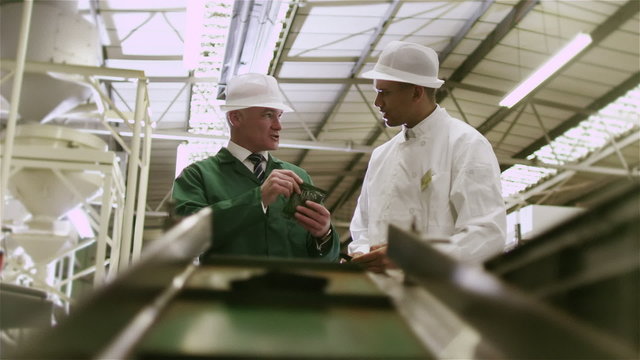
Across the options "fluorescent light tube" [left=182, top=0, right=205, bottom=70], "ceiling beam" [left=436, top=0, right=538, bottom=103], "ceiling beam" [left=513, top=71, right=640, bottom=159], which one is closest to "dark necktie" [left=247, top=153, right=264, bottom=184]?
"fluorescent light tube" [left=182, top=0, right=205, bottom=70]

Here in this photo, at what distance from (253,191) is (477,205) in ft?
2.54

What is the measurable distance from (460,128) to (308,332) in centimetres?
176

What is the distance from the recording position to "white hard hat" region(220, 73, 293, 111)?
2826 mm

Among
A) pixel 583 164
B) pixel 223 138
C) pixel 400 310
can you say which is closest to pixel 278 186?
pixel 400 310

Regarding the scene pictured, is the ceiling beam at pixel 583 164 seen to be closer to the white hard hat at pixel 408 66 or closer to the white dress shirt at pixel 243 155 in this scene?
the white hard hat at pixel 408 66

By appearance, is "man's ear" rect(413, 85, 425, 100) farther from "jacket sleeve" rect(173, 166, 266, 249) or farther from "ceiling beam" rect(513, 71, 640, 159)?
"ceiling beam" rect(513, 71, 640, 159)

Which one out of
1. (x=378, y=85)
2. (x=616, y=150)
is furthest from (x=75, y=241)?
(x=616, y=150)

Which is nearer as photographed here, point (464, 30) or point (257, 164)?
point (257, 164)

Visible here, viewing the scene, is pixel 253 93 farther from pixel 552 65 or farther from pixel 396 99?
pixel 552 65

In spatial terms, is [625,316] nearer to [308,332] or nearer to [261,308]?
[308,332]

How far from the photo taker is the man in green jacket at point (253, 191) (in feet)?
7.29

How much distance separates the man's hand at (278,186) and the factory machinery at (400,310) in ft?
3.25

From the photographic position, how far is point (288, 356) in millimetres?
825

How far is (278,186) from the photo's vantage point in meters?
2.22
